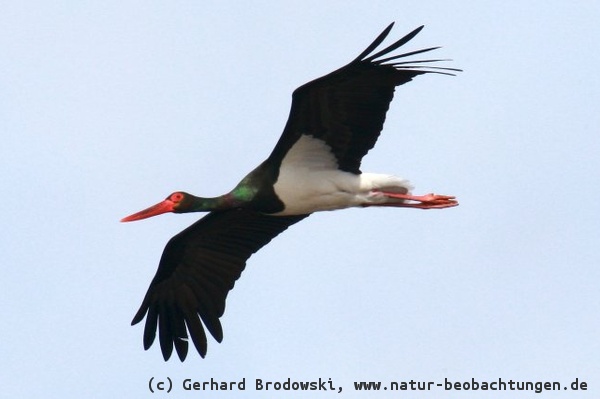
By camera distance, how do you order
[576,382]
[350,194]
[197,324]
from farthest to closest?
[197,324], [350,194], [576,382]

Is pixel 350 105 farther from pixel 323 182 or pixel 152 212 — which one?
pixel 152 212

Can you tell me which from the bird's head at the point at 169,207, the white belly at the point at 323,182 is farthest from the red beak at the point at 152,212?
the white belly at the point at 323,182

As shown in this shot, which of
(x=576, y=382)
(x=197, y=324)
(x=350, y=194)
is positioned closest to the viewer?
(x=576, y=382)

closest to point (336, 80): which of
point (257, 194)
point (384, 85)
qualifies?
point (384, 85)

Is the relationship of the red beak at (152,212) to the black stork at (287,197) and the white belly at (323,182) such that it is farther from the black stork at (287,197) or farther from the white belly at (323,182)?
the white belly at (323,182)

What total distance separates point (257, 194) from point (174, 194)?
1.24 meters

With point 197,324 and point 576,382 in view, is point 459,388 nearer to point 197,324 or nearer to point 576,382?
point 576,382

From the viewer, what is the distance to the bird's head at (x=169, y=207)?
16344mm

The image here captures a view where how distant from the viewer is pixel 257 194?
51.4ft

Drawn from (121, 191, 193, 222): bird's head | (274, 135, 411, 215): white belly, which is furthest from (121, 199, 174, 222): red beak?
(274, 135, 411, 215): white belly

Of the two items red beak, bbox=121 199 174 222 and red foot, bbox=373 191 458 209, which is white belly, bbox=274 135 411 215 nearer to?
red foot, bbox=373 191 458 209

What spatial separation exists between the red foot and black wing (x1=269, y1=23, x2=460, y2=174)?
527mm

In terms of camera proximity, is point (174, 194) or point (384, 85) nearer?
point (384, 85)

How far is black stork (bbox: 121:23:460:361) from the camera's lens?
1484 cm
